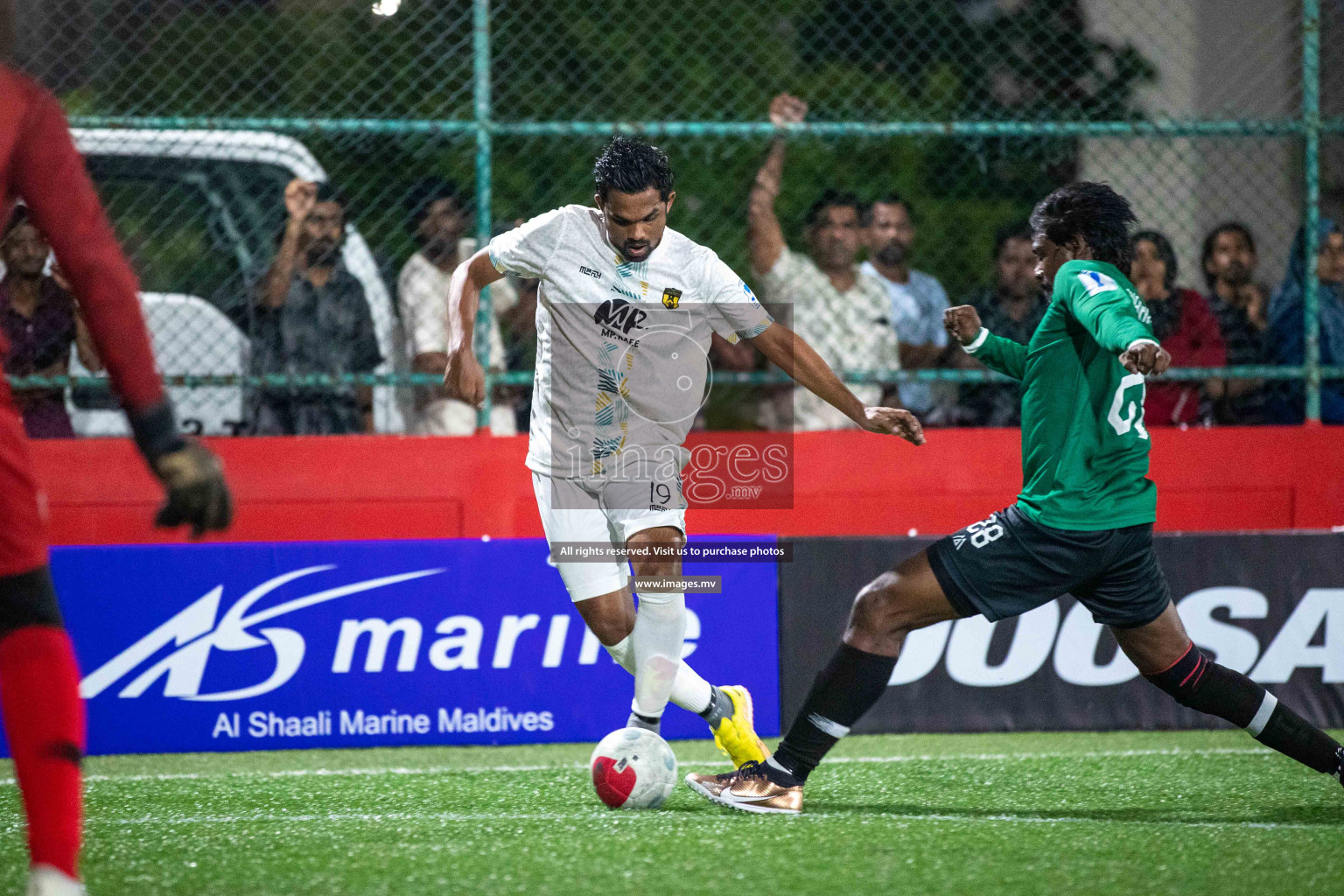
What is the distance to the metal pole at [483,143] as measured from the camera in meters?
6.51

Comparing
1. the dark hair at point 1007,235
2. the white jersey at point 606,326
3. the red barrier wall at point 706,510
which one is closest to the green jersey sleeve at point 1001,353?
the white jersey at point 606,326

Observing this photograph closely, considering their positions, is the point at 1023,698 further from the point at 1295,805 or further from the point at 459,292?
the point at 459,292

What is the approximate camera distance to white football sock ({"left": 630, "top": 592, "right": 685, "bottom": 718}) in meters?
4.58

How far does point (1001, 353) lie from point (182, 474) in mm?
2785

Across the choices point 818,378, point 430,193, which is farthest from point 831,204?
point 818,378

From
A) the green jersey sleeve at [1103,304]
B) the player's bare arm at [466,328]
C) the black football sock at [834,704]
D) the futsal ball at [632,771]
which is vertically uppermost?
the green jersey sleeve at [1103,304]

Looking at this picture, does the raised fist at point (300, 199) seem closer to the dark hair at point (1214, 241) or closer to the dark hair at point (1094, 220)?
the dark hair at point (1094, 220)

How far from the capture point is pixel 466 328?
185 inches

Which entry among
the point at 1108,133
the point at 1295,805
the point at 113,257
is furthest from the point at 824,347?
the point at 113,257

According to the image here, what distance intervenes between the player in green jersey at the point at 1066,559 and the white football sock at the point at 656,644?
34cm

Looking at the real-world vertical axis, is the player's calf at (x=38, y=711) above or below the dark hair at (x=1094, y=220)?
below

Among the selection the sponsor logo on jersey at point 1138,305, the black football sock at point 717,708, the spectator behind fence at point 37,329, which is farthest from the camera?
the spectator behind fence at point 37,329

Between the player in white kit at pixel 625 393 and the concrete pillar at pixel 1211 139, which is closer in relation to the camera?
the player in white kit at pixel 625 393

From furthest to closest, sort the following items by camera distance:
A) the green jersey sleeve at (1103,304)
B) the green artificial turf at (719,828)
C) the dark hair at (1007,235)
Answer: the dark hair at (1007,235) < the green jersey sleeve at (1103,304) < the green artificial turf at (719,828)
